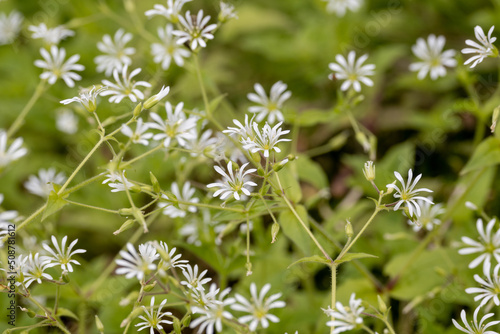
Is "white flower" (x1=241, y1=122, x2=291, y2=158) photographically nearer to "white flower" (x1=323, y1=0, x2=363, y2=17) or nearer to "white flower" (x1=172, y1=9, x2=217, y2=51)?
"white flower" (x1=172, y1=9, x2=217, y2=51)

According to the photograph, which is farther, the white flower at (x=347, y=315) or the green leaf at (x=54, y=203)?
the green leaf at (x=54, y=203)

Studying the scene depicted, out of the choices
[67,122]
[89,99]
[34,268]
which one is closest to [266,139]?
[89,99]

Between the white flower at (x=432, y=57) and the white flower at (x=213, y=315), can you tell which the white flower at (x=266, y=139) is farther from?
the white flower at (x=432, y=57)

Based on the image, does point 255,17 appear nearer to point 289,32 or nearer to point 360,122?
point 289,32

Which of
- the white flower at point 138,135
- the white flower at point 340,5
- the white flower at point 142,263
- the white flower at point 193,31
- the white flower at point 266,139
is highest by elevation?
the white flower at point 340,5

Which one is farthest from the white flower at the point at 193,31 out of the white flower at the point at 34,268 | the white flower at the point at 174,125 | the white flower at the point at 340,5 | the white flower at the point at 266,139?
the white flower at the point at 340,5
